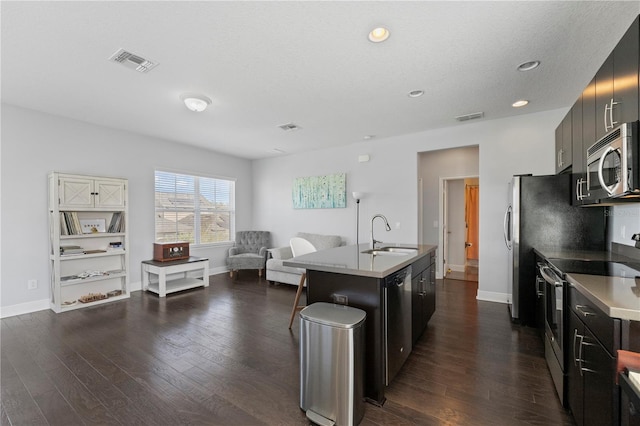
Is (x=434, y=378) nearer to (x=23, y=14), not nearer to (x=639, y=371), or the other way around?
(x=639, y=371)

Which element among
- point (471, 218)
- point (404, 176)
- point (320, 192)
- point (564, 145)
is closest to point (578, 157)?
point (564, 145)

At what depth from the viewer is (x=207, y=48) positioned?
2.36 m

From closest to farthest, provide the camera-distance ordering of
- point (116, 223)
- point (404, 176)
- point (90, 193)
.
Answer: point (90, 193) < point (116, 223) < point (404, 176)

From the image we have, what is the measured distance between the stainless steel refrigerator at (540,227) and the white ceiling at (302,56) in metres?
1.14

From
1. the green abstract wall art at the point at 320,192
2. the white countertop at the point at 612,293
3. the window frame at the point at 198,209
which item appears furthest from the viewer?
the green abstract wall art at the point at 320,192

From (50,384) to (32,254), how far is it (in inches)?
104

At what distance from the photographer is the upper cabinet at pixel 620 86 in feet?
4.87

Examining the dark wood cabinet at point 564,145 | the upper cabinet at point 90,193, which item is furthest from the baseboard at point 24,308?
the dark wood cabinet at point 564,145

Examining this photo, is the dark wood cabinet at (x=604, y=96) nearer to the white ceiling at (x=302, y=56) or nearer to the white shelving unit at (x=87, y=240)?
the white ceiling at (x=302, y=56)

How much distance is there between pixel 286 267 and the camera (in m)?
4.74

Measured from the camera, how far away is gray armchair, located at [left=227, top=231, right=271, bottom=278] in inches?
227

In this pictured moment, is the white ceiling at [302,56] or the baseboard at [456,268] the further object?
the baseboard at [456,268]

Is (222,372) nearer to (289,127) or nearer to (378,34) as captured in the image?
(378,34)

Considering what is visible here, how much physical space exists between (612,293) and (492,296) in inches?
127
